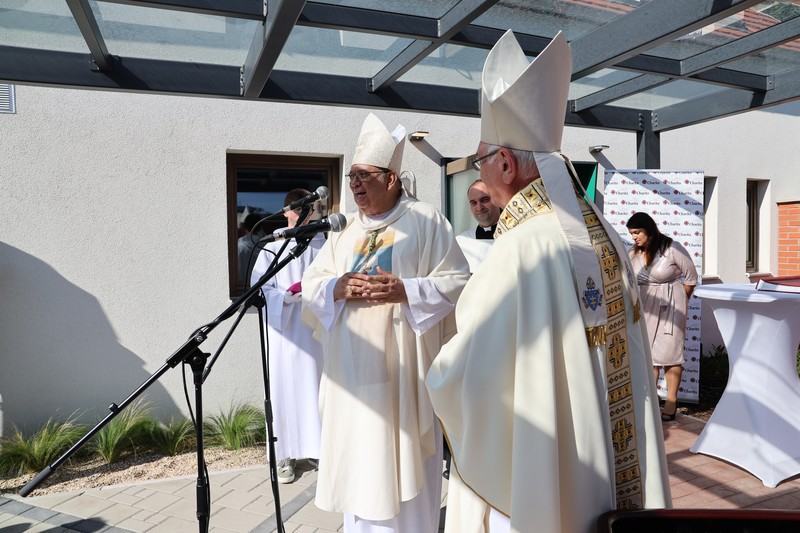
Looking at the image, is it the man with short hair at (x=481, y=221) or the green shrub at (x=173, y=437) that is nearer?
the man with short hair at (x=481, y=221)

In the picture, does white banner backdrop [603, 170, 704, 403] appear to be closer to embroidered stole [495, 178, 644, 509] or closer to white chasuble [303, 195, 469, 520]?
white chasuble [303, 195, 469, 520]

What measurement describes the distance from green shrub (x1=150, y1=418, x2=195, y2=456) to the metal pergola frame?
299 cm

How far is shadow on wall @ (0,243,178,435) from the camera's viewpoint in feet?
16.4

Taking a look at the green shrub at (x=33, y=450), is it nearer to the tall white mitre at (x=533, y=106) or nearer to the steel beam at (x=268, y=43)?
the steel beam at (x=268, y=43)

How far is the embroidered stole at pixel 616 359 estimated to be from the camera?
5.83ft

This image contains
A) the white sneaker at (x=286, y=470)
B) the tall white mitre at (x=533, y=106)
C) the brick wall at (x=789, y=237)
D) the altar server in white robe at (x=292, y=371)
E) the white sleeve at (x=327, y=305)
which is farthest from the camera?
the brick wall at (x=789, y=237)

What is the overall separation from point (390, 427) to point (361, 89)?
6.93ft

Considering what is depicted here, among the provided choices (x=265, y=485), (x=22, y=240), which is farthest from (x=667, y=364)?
(x=22, y=240)

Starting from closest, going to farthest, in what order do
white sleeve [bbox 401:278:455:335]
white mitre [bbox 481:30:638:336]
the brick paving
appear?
white mitre [bbox 481:30:638:336]
white sleeve [bbox 401:278:455:335]
the brick paving

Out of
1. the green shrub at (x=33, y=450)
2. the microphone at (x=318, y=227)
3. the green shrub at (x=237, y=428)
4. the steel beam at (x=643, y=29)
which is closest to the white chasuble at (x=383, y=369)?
the microphone at (x=318, y=227)

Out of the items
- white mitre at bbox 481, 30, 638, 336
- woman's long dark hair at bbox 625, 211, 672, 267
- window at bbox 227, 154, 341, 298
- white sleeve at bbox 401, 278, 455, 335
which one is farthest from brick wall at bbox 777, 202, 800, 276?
white mitre at bbox 481, 30, 638, 336

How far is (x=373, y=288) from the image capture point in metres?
2.95

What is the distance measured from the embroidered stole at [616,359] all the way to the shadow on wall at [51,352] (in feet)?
14.8

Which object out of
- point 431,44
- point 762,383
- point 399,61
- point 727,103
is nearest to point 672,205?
point 727,103
